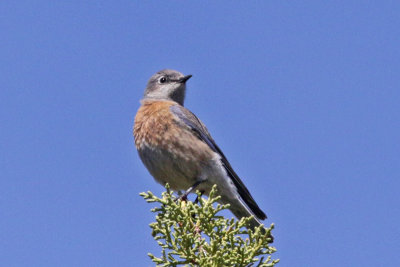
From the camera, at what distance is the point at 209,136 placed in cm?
758

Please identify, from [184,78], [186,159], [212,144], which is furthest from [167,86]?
[186,159]

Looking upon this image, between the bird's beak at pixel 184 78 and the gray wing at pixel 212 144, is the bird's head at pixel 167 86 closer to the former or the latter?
the bird's beak at pixel 184 78

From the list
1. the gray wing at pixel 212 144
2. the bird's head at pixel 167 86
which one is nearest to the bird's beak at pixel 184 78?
the bird's head at pixel 167 86

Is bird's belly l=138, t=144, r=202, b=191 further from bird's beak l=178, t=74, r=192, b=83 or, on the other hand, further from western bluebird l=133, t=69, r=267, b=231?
bird's beak l=178, t=74, r=192, b=83

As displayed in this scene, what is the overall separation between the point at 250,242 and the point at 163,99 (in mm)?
4575

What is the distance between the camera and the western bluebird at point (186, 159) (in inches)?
271

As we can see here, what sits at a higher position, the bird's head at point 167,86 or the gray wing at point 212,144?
the bird's head at point 167,86

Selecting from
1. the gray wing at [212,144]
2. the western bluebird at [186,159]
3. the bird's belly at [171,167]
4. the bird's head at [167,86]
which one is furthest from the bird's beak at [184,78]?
the bird's belly at [171,167]

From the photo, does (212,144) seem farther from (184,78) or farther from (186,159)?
(184,78)

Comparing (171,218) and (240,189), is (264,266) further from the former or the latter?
(240,189)

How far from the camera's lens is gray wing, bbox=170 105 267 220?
691cm

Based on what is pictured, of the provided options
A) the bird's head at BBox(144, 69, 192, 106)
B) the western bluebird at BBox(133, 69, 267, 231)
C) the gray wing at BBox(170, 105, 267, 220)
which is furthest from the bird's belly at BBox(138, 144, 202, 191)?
the bird's head at BBox(144, 69, 192, 106)

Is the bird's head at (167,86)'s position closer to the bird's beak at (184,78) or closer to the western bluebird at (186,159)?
the bird's beak at (184,78)

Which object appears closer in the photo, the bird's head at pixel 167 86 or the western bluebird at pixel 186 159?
the western bluebird at pixel 186 159
